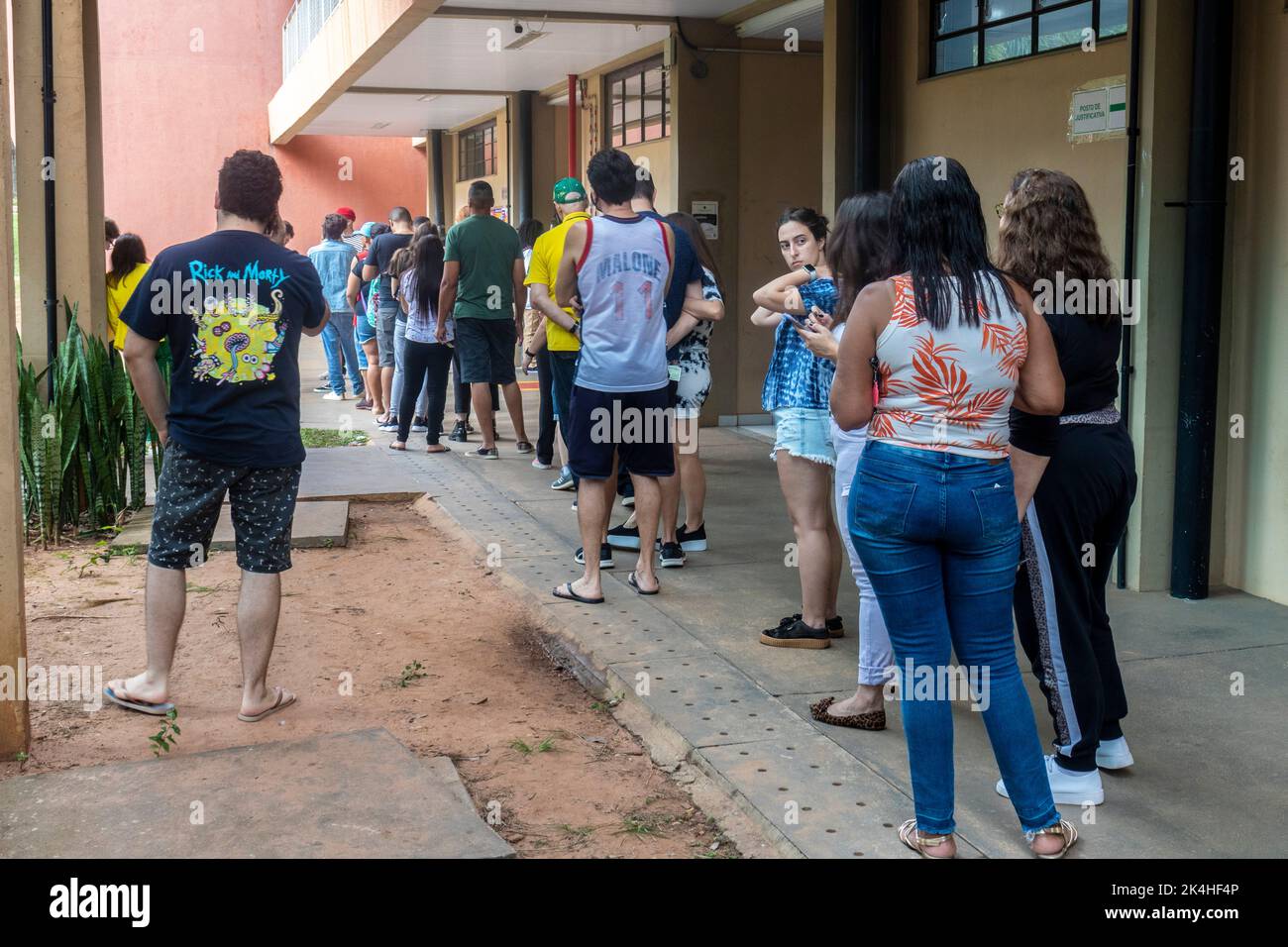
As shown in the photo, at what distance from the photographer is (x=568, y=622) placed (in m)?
5.59

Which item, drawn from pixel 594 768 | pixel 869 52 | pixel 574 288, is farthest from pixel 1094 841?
pixel 869 52

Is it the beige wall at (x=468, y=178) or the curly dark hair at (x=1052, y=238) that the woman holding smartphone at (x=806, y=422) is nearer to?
the curly dark hair at (x=1052, y=238)

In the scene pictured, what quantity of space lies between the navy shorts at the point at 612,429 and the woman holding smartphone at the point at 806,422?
722 millimetres

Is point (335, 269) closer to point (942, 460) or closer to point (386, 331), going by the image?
point (386, 331)

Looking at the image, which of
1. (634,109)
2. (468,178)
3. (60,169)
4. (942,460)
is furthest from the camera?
(468,178)

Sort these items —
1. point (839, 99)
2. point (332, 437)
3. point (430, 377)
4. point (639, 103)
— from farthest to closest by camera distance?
point (639, 103) → point (332, 437) → point (430, 377) → point (839, 99)

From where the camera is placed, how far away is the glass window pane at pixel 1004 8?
6.84 metres

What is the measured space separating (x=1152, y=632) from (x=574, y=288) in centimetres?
273

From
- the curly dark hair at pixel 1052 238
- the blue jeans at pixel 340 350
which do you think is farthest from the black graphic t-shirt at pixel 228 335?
the blue jeans at pixel 340 350

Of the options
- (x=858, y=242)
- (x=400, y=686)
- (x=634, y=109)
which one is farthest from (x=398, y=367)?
(x=858, y=242)

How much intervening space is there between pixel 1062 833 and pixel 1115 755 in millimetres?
652

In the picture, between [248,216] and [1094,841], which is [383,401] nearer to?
[248,216]

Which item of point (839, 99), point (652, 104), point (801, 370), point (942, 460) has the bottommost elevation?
point (942, 460)

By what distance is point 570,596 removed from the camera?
19.4 ft
